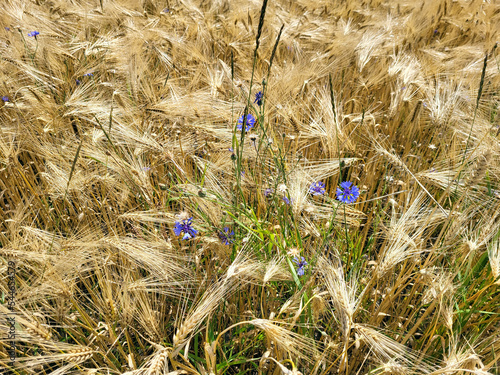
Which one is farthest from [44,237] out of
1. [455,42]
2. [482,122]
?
[455,42]

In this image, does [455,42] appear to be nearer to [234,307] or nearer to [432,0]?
[432,0]

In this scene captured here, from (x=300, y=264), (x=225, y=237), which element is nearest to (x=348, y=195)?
(x=300, y=264)

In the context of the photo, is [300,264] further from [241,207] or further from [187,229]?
[187,229]

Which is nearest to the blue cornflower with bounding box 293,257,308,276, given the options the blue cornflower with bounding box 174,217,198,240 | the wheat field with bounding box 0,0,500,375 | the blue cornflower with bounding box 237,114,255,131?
the wheat field with bounding box 0,0,500,375

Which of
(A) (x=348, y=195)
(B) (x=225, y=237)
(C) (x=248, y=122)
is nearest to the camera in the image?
(B) (x=225, y=237)

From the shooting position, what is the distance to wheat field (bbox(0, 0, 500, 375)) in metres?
0.97

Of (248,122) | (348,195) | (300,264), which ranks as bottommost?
(300,264)

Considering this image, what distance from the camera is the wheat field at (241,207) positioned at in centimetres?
97

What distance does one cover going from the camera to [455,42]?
2951mm

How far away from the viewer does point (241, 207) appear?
3.96 feet

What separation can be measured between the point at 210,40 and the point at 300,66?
0.99 m

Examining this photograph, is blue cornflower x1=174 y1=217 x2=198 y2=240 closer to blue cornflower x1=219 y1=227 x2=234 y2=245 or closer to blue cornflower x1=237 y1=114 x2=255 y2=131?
blue cornflower x1=219 y1=227 x2=234 y2=245

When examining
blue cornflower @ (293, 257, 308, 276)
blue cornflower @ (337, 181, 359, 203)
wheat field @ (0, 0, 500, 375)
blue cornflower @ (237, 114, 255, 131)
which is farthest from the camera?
blue cornflower @ (237, 114, 255, 131)

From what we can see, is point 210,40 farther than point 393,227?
Yes
